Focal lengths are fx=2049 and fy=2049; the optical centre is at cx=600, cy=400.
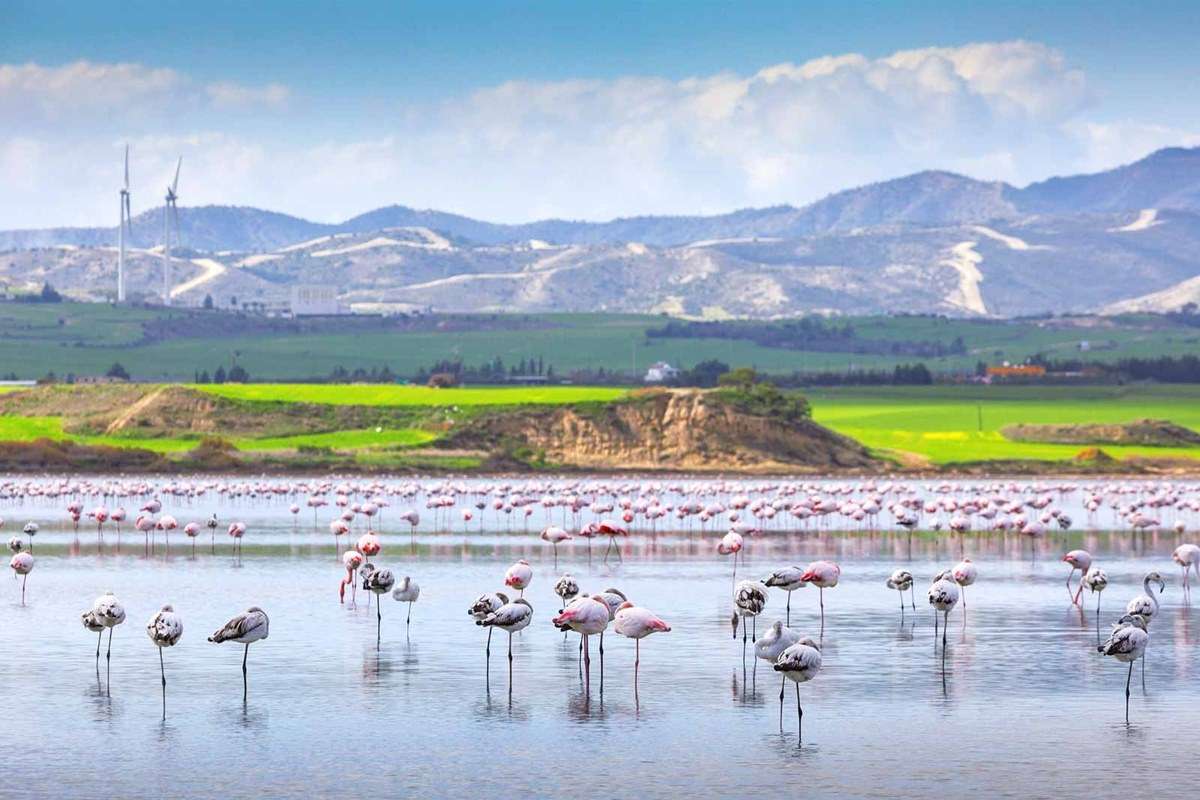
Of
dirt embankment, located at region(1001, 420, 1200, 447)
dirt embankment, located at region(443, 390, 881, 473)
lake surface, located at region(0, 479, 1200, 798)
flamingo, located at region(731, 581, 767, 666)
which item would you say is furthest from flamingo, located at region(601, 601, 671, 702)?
dirt embankment, located at region(1001, 420, 1200, 447)

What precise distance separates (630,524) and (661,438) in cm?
6873

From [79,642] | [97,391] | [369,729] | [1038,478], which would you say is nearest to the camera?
[369,729]

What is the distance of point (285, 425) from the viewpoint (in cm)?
15375

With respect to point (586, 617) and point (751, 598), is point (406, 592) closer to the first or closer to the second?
point (751, 598)

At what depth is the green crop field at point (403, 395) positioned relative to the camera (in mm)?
157125

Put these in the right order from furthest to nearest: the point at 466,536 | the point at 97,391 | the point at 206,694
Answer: the point at 97,391 → the point at 466,536 → the point at 206,694

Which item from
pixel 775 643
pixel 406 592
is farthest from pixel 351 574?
pixel 775 643

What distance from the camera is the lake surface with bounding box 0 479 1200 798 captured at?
27.2 meters

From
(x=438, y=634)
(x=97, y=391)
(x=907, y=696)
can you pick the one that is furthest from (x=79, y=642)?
(x=97, y=391)

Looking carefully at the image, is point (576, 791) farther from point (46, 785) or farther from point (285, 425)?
point (285, 425)

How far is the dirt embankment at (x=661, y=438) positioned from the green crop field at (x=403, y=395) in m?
4.56

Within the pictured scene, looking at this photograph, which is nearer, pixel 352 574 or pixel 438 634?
pixel 438 634

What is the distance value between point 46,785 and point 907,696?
14.2m

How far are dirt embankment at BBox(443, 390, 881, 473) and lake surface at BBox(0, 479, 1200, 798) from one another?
282 feet
